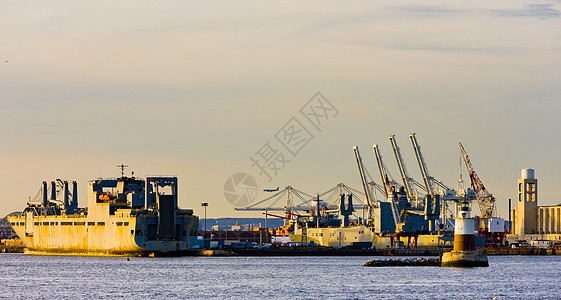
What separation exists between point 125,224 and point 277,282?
62.4 meters

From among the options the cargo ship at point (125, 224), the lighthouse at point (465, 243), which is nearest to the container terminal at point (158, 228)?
the cargo ship at point (125, 224)

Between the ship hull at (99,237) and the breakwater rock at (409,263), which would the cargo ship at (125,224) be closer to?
the ship hull at (99,237)

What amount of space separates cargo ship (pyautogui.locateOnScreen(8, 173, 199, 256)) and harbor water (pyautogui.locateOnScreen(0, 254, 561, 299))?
2334 centimetres

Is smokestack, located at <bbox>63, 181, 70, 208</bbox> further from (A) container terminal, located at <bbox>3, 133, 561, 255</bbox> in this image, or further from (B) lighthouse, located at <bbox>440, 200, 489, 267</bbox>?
(B) lighthouse, located at <bbox>440, 200, 489, 267</bbox>

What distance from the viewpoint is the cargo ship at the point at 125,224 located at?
6156 inches

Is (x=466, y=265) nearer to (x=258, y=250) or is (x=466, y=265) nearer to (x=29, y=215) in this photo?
(x=258, y=250)

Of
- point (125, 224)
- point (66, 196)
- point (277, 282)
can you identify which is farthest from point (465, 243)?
point (66, 196)

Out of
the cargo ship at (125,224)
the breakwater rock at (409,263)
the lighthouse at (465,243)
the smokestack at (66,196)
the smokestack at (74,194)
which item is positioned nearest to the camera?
the lighthouse at (465,243)

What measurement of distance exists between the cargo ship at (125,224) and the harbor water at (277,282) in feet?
76.6

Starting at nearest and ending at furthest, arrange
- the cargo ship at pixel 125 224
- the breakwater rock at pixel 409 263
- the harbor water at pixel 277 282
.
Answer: the harbor water at pixel 277 282 < the breakwater rock at pixel 409 263 < the cargo ship at pixel 125 224

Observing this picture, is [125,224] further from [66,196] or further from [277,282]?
[277,282]

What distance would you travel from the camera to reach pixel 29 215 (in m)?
193

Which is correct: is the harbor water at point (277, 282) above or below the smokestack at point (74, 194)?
below

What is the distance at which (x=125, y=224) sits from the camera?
158 m
